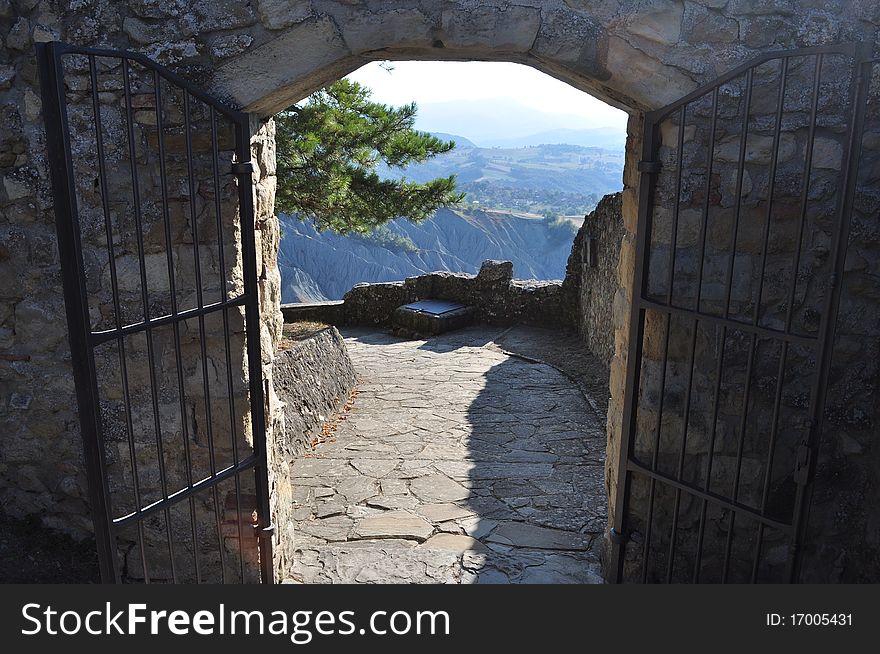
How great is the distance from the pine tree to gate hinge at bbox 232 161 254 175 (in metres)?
3.48

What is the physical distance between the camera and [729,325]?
8.73 feet

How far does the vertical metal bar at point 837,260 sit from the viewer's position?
2.26 meters

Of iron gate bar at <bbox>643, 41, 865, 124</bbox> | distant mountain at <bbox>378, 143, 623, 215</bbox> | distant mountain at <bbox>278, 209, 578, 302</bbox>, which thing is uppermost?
iron gate bar at <bbox>643, 41, 865, 124</bbox>

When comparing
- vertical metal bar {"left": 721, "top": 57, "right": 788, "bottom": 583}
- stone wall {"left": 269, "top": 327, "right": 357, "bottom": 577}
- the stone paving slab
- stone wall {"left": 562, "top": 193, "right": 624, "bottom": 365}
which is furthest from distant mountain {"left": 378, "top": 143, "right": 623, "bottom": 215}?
vertical metal bar {"left": 721, "top": 57, "right": 788, "bottom": 583}

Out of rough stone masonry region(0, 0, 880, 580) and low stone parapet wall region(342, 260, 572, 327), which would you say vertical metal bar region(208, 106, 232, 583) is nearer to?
rough stone masonry region(0, 0, 880, 580)

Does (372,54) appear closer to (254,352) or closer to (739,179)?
(254,352)

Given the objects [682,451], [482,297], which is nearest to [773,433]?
[682,451]

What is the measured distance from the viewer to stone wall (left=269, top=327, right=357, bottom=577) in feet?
12.1

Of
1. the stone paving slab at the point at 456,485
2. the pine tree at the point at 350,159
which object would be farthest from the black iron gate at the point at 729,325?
the pine tree at the point at 350,159

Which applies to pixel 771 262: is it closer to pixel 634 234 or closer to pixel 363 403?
pixel 634 234

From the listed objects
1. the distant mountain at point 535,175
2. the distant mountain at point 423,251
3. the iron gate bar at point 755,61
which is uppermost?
the iron gate bar at point 755,61

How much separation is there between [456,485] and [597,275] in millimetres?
4154

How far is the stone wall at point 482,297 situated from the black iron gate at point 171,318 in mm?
6921

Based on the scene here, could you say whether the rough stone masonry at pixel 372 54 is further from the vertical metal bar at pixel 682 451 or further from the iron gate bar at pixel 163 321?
the vertical metal bar at pixel 682 451
